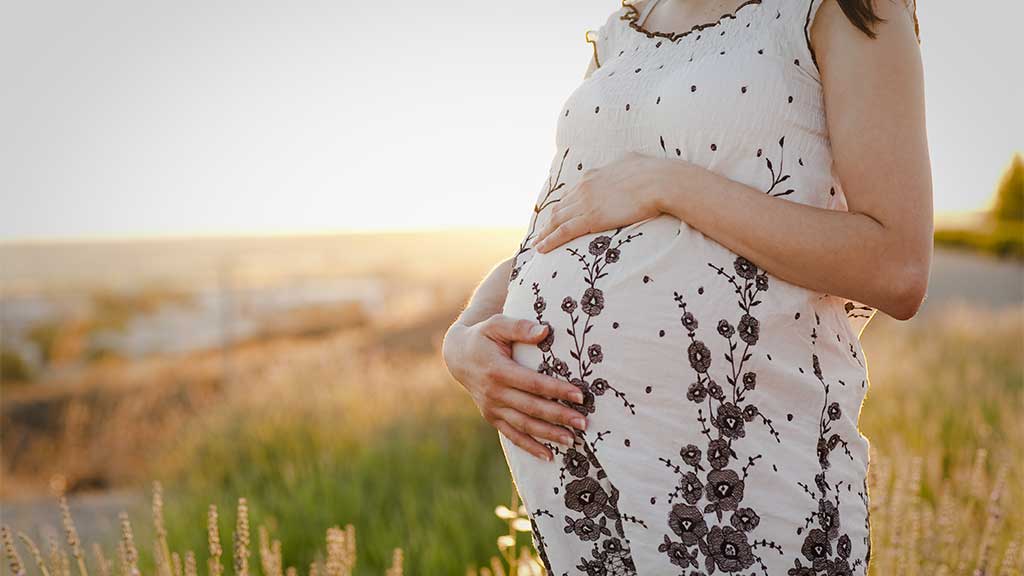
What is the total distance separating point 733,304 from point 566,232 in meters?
0.33

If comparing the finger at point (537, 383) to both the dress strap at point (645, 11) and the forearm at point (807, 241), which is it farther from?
the dress strap at point (645, 11)

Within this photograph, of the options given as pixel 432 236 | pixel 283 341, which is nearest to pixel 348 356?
pixel 283 341

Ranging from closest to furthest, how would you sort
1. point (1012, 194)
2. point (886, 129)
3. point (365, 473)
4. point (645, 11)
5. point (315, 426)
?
point (886, 129)
point (645, 11)
point (365, 473)
point (315, 426)
point (1012, 194)

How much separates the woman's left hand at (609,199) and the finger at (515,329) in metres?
0.16

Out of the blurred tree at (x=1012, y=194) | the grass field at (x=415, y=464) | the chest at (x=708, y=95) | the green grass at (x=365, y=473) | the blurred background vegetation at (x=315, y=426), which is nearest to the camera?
the chest at (x=708, y=95)

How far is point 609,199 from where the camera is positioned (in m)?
1.47

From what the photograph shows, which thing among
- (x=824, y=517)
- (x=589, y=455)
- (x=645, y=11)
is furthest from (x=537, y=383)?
(x=645, y=11)

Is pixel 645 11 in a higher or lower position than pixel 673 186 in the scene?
higher

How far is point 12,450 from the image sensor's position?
10742 millimetres

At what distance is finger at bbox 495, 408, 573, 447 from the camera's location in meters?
1.43

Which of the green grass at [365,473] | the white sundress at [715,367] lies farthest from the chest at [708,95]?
the green grass at [365,473]

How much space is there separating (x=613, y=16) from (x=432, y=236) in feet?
127

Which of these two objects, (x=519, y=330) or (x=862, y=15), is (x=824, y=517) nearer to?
Result: (x=519, y=330)

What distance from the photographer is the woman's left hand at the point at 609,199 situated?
55.9 inches
